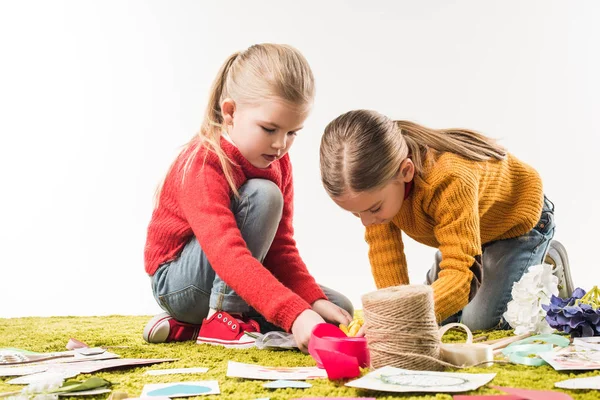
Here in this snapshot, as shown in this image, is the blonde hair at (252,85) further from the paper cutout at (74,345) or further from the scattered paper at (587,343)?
the scattered paper at (587,343)

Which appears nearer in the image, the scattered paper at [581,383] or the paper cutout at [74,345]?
the scattered paper at [581,383]

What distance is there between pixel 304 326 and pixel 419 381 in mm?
355

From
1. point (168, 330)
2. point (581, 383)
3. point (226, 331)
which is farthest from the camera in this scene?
point (168, 330)

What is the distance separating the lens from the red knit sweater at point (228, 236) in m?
1.39

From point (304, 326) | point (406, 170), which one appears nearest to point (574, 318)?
point (406, 170)

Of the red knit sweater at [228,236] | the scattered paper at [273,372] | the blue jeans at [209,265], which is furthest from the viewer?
the blue jeans at [209,265]

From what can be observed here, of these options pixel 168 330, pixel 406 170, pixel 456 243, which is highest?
pixel 406 170

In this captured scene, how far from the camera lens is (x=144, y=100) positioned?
10.0 feet

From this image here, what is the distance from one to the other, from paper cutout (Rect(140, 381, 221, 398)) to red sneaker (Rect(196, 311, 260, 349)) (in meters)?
0.45

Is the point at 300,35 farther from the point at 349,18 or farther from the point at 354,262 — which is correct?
the point at 354,262

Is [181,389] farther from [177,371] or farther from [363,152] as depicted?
[363,152]

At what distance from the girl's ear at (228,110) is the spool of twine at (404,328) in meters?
0.69

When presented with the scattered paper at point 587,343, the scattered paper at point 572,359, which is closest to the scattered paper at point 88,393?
the scattered paper at point 572,359

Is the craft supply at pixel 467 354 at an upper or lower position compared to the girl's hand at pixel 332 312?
upper
